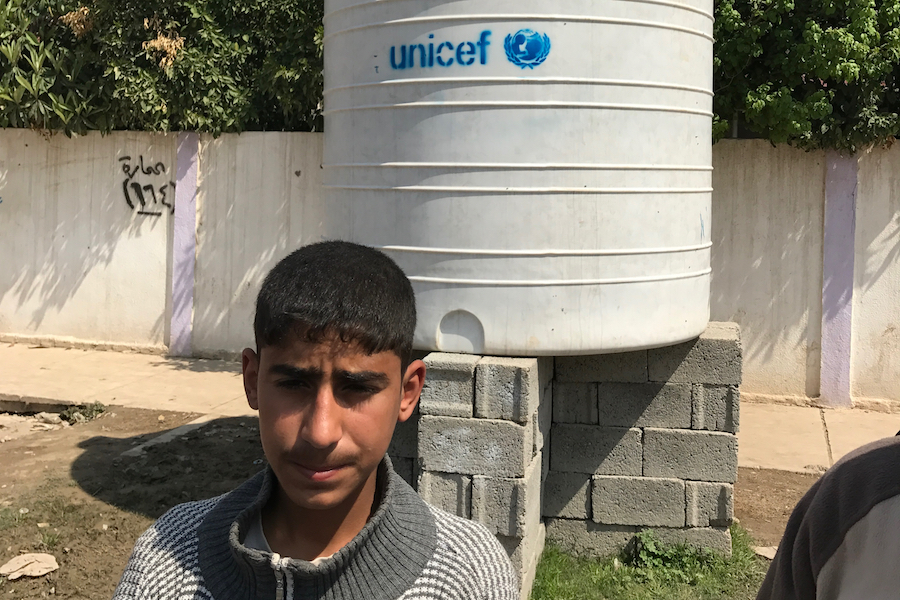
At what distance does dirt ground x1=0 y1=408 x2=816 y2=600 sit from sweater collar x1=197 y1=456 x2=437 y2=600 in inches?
106

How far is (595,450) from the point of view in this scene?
429cm

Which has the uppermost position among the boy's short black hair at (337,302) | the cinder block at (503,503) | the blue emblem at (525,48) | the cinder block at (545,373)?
the blue emblem at (525,48)

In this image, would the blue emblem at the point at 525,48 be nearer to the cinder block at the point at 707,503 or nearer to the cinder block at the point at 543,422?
the cinder block at the point at 543,422

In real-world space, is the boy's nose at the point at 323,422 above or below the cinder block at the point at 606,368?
above

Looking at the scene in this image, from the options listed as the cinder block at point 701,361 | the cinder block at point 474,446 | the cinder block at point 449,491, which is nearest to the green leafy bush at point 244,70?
the cinder block at point 701,361

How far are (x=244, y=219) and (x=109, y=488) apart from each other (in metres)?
3.89

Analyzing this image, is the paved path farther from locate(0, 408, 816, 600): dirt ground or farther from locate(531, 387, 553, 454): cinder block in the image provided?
locate(531, 387, 553, 454): cinder block

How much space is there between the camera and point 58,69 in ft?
27.8

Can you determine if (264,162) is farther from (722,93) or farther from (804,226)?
(804,226)

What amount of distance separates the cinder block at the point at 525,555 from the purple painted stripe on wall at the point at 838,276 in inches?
162

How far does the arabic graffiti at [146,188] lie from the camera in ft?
28.3

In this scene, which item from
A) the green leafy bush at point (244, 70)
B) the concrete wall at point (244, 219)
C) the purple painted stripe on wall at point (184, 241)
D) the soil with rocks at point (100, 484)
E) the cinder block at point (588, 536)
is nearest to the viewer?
the soil with rocks at point (100, 484)

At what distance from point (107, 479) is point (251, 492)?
3922mm

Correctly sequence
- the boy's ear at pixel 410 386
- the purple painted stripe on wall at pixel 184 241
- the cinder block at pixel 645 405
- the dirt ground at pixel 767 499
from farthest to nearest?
the purple painted stripe on wall at pixel 184 241
the dirt ground at pixel 767 499
the cinder block at pixel 645 405
the boy's ear at pixel 410 386
